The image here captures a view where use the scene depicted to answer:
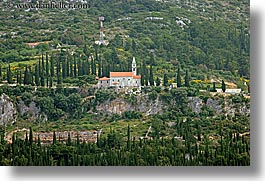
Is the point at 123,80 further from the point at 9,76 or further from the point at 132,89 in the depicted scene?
the point at 9,76

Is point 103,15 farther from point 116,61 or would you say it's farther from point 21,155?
point 21,155

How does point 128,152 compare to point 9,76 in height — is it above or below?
below

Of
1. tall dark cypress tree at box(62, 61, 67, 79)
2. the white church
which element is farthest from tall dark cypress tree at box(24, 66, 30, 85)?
the white church

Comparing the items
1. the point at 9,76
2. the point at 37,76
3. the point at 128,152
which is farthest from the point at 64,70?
the point at 128,152

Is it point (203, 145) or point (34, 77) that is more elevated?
point (34, 77)

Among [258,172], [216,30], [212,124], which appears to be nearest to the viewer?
[258,172]

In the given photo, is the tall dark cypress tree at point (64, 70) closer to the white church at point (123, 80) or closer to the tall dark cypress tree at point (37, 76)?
the tall dark cypress tree at point (37, 76)

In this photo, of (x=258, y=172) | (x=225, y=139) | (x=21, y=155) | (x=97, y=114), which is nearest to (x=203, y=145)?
(x=225, y=139)

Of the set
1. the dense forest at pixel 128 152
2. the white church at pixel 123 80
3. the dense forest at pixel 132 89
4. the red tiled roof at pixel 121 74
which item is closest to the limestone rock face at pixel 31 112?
the dense forest at pixel 132 89
